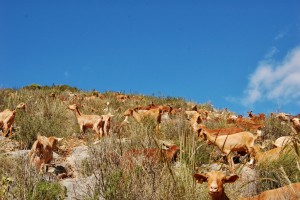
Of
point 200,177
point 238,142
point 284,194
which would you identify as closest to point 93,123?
point 238,142

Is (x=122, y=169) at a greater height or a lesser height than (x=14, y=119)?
lesser

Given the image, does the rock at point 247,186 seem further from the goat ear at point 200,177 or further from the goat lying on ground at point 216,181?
the goat ear at point 200,177

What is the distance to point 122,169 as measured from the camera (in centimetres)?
591

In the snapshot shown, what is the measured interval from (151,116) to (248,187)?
6.98m

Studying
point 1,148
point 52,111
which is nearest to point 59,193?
point 1,148

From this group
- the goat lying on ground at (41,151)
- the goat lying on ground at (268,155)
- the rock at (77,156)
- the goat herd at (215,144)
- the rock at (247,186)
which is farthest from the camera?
the rock at (77,156)

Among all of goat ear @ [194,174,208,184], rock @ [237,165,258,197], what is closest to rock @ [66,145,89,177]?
rock @ [237,165,258,197]

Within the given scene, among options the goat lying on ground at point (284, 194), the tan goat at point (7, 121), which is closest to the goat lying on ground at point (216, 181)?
the goat lying on ground at point (284, 194)

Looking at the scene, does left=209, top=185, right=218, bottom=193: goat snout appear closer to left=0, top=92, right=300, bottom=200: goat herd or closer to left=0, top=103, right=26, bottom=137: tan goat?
left=0, top=92, right=300, bottom=200: goat herd

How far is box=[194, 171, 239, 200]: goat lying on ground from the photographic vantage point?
5.27 metres

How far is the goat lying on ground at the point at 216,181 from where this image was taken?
527 centimetres

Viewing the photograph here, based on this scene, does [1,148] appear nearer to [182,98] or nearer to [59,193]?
[59,193]

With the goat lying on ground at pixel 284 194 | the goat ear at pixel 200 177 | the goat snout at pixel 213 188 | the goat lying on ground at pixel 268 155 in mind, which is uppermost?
the goat lying on ground at pixel 268 155

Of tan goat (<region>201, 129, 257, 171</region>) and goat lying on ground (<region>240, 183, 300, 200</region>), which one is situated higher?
tan goat (<region>201, 129, 257, 171</region>)
